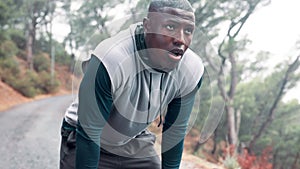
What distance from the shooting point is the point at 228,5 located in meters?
9.31

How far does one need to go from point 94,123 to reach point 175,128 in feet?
1.10

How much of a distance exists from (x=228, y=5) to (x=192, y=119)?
8.57 metres

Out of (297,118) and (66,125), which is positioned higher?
(66,125)

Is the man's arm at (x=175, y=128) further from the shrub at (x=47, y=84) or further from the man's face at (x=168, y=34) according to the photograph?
the shrub at (x=47, y=84)

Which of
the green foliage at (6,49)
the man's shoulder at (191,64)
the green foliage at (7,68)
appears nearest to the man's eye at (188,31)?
the man's shoulder at (191,64)

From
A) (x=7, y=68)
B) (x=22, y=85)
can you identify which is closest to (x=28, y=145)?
(x=22, y=85)

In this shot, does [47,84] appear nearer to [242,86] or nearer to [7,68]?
[7,68]

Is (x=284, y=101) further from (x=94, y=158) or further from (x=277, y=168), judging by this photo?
(x=94, y=158)

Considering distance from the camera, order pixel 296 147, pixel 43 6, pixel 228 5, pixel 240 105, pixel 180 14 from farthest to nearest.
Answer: pixel 43 6 → pixel 240 105 → pixel 296 147 → pixel 228 5 → pixel 180 14

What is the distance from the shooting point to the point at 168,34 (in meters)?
0.99

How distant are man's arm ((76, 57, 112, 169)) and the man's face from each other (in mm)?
170

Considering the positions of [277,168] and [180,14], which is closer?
[180,14]

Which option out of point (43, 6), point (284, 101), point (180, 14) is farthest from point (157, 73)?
point (43, 6)

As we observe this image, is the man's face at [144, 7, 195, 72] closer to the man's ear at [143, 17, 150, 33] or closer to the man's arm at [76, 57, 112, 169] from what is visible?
the man's ear at [143, 17, 150, 33]
